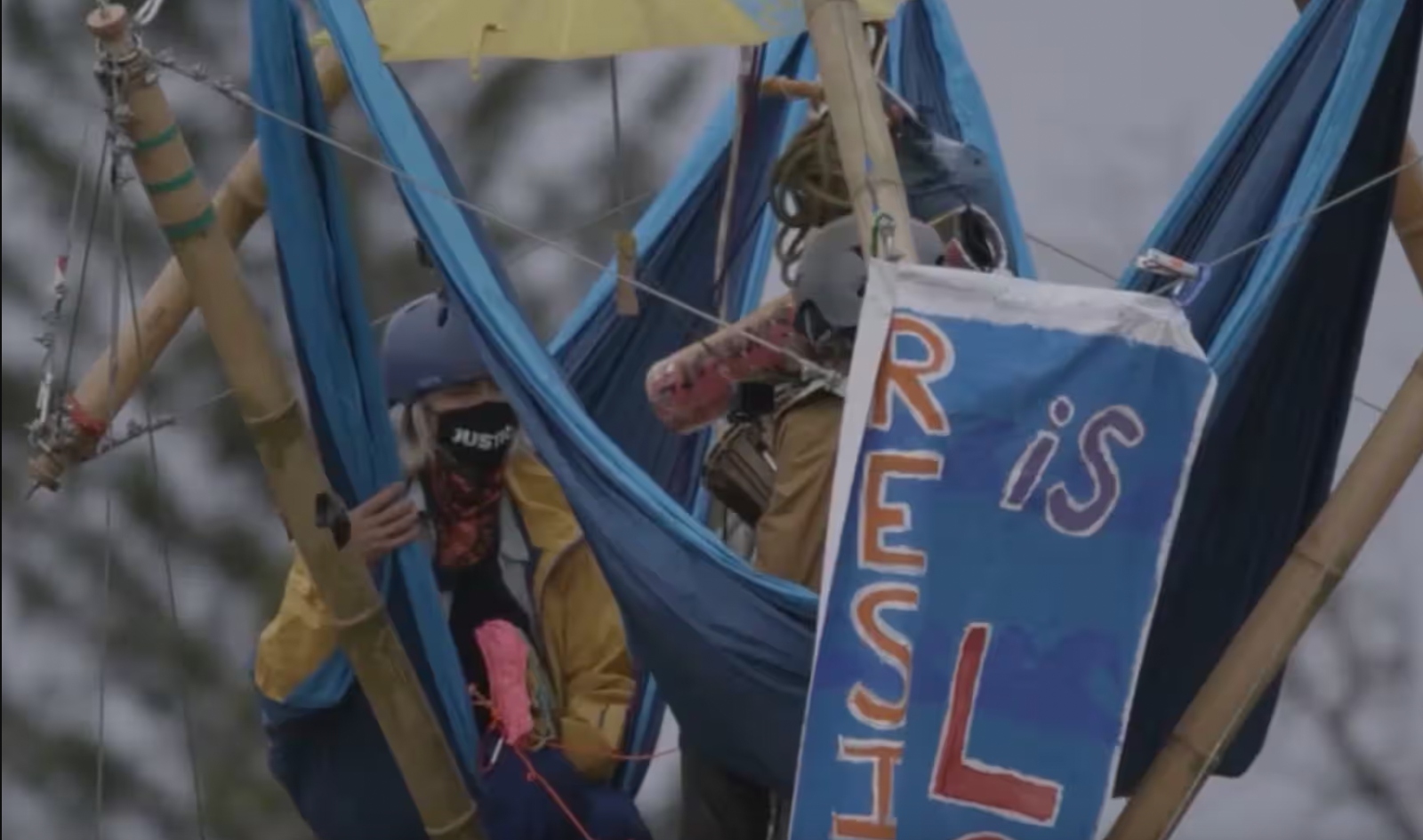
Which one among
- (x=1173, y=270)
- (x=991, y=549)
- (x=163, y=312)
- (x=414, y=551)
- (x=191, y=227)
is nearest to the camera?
(x=991, y=549)

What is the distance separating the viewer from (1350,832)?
919 cm

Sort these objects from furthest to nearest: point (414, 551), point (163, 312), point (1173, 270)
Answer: point (163, 312)
point (414, 551)
point (1173, 270)

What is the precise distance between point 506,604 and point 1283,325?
1162mm

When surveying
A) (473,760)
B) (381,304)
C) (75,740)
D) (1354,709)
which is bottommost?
(75,740)

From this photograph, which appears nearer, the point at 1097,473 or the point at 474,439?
the point at 1097,473

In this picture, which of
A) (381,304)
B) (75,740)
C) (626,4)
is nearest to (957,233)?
(626,4)

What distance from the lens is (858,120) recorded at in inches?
175

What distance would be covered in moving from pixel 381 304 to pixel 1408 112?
5.43 m

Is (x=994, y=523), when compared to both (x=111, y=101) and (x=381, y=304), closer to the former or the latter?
(x=111, y=101)

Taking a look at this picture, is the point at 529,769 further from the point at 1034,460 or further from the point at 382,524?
the point at 1034,460

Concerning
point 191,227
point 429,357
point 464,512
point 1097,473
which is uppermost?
point 191,227

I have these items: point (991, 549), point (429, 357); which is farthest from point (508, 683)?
point (991, 549)

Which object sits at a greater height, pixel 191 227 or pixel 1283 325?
pixel 191 227

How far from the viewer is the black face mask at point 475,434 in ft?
16.9
